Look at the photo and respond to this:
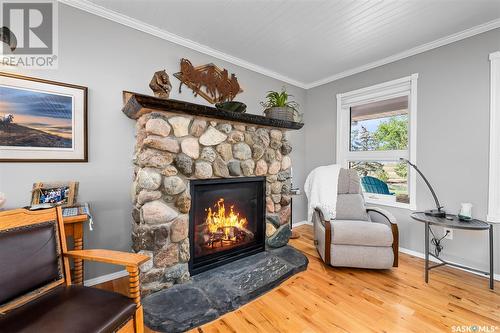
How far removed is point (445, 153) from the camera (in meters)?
2.47

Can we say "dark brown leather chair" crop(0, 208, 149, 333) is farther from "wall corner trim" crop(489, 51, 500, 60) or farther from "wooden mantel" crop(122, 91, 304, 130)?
"wall corner trim" crop(489, 51, 500, 60)

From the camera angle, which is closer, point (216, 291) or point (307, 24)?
point (216, 291)

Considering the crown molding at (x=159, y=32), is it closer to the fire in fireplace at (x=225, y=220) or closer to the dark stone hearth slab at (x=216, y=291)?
the fire in fireplace at (x=225, y=220)

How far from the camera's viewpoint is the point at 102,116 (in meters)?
2.01

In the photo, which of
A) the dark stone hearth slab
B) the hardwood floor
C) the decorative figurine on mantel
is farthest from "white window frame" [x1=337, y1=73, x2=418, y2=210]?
the decorative figurine on mantel

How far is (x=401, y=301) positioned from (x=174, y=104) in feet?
8.10

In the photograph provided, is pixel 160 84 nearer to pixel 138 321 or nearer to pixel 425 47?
pixel 138 321

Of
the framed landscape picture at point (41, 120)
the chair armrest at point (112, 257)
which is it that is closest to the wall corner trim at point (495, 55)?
the chair armrest at point (112, 257)

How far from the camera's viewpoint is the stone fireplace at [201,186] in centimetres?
171

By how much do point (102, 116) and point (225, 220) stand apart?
1.54 meters

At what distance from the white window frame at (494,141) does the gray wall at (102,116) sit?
339 cm

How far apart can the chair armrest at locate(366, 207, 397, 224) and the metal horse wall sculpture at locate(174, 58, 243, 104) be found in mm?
2286

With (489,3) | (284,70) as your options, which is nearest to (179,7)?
(284,70)

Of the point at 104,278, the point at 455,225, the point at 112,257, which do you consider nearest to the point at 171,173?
the point at 112,257
